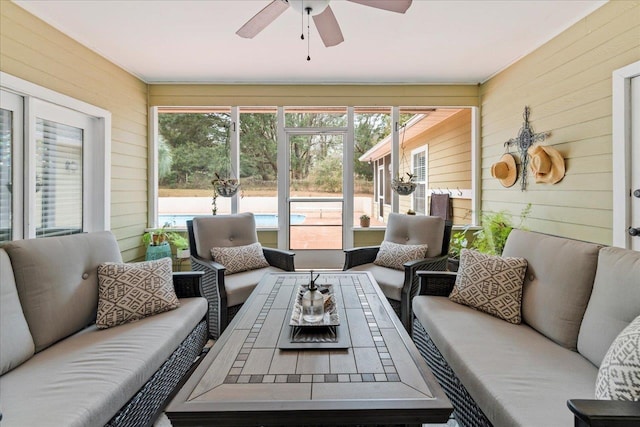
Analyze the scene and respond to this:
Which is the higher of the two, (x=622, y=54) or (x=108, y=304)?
(x=622, y=54)

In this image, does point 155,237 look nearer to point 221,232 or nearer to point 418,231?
point 221,232

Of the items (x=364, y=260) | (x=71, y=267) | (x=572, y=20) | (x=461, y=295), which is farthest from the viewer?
(x=364, y=260)

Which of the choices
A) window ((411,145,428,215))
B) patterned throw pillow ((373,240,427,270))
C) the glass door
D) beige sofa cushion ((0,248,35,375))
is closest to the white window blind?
beige sofa cushion ((0,248,35,375))

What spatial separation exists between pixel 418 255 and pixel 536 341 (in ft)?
5.25

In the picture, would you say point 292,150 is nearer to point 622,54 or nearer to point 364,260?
point 364,260

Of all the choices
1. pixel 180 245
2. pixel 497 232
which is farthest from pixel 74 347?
pixel 497 232

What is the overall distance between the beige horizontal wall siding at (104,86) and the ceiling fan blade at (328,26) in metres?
2.49

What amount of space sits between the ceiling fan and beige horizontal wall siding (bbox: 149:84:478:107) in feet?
7.23

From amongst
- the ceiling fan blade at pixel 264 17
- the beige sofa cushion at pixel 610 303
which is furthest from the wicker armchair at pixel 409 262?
the ceiling fan blade at pixel 264 17

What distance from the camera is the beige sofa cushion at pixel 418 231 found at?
3.47 metres

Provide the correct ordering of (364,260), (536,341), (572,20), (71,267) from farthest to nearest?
(364,260) → (572,20) → (71,267) → (536,341)

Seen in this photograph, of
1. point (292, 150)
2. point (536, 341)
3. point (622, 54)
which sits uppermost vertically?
point (622, 54)

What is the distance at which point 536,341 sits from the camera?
1803 mm

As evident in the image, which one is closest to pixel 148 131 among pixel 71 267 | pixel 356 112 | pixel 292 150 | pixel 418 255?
pixel 292 150
